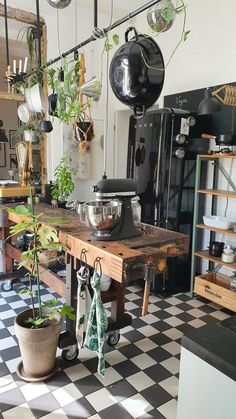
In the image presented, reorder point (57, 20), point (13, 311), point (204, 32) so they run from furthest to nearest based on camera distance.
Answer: point (57, 20) < point (204, 32) < point (13, 311)

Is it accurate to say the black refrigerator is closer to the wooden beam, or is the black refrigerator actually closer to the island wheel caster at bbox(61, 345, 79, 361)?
the island wheel caster at bbox(61, 345, 79, 361)

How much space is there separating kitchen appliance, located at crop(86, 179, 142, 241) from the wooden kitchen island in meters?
0.06

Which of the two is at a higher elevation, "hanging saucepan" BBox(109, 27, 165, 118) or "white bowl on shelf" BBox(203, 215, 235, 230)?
"hanging saucepan" BBox(109, 27, 165, 118)

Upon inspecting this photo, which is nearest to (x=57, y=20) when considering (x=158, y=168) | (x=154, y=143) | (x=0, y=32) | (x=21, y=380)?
(x=0, y=32)

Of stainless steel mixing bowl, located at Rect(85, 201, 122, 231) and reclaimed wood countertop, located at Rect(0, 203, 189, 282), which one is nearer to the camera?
reclaimed wood countertop, located at Rect(0, 203, 189, 282)

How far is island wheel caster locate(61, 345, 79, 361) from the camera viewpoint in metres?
2.19

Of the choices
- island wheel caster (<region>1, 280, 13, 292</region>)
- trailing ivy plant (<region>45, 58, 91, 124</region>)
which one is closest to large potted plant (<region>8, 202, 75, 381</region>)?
trailing ivy plant (<region>45, 58, 91, 124</region>)

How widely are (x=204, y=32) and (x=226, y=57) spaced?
456 millimetres

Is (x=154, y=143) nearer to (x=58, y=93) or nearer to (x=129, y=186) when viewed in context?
(x=58, y=93)

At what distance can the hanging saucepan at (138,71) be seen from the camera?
1406mm

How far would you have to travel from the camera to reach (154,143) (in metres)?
3.41

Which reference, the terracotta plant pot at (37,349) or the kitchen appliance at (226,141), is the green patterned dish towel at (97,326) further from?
the kitchen appliance at (226,141)

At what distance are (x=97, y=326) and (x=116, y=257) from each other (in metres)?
0.55

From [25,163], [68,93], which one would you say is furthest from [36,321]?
[25,163]
